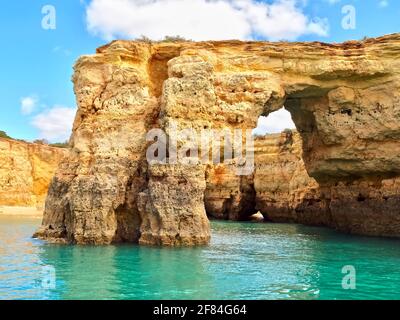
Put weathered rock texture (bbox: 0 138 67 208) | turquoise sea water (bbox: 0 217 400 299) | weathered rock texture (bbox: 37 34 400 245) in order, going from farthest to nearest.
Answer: weathered rock texture (bbox: 0 138 67 208)
weathered rock texture (bbox: 37 34 400 245)
turquoise sea water (bbox: 0 217 400 299)

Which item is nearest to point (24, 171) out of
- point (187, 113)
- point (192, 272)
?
point (187, 113)

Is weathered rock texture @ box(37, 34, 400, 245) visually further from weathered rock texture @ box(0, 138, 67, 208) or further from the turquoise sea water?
weathered rock texture @ box(0, 138, 67, 208)

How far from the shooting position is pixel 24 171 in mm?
49062

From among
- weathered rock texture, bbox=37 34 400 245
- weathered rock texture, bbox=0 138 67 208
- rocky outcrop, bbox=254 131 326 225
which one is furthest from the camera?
weathered rock texture, bbox=0 138 67 208

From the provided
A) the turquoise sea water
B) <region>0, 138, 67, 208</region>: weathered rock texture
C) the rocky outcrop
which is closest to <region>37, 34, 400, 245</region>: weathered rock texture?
the turquoise sea water

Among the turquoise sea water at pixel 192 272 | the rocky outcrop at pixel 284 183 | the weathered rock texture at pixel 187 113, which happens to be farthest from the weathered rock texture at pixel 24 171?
the turquoise sea water at pixel 192 272

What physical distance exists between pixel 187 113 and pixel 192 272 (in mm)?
7136

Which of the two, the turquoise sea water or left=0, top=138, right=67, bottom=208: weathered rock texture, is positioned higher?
left=0, top=138, right=67, bottom=208: weathered rock texture

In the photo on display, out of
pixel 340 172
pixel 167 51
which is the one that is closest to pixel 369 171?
pixel 340 172

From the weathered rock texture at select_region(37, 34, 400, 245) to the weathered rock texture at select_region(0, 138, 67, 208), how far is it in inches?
1159

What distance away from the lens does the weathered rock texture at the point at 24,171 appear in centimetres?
4722

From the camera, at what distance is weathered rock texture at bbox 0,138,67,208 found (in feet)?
155

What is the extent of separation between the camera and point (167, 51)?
1939cm

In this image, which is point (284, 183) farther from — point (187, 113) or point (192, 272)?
point (192, 272)
